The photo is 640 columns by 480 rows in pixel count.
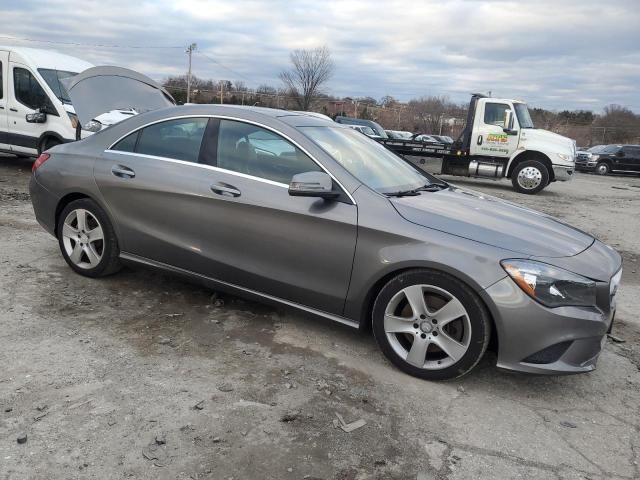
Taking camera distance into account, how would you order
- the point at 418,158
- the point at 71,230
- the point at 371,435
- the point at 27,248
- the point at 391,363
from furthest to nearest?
the point at 418,158, the point at 27,248, the point at 71,230, the point at 391,363, the point at 371,435

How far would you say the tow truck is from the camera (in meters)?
14.7

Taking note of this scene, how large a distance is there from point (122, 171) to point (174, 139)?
506 mm

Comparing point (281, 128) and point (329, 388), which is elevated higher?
point (281, 128)

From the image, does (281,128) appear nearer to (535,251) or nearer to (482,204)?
(482,204)

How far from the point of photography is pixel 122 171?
4266 millimetres

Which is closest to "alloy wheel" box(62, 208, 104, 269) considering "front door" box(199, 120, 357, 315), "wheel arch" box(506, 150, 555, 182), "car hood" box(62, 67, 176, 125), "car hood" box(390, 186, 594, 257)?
"front door" box(199, 120, 357, 315)

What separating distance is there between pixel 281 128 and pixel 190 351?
1.65 m

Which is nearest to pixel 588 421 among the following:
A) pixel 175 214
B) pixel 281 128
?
pixel 281 128

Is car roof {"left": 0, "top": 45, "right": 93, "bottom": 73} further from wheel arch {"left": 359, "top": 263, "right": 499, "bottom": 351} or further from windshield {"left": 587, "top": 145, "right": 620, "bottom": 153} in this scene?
windshield {"left": 587, "top": 145, "right": 620, "bottom": 153}

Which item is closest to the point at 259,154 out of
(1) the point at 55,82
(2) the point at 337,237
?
(2) the point at 337,237

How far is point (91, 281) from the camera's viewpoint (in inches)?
182

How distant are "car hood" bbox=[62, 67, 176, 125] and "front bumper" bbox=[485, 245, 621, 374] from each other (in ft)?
16.2

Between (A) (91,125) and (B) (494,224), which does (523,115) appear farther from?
(B) (494,224)

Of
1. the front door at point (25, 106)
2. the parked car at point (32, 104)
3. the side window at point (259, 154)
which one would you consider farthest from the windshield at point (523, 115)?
the side window at point (259, 154)
